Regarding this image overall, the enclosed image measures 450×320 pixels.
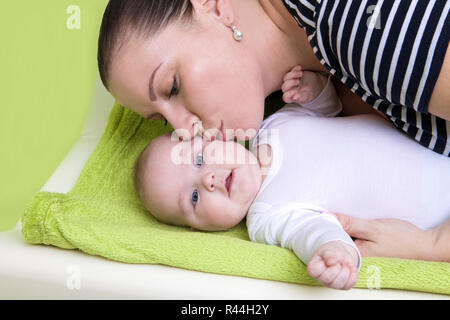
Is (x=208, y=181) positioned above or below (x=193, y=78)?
below

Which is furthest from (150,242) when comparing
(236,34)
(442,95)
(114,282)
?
(442,95)

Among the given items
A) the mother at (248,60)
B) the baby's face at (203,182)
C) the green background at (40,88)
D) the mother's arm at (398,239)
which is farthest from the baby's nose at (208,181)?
the green background at (40,88)

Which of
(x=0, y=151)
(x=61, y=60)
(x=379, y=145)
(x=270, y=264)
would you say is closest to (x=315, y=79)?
(x=379, y=145)

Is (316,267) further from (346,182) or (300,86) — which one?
(300,86)

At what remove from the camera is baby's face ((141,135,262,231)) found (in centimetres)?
114

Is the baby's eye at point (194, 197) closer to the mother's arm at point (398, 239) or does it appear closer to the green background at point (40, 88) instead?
the mother's arm at point (398, 239)

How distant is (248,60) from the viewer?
116 centimetres

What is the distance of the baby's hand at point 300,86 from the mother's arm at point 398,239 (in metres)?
0.29

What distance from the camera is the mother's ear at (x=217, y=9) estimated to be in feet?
3.74

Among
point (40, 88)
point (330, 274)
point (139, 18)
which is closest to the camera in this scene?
point (330, 274)

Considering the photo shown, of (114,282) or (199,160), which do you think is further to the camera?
(199,160)

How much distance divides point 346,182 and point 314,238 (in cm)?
18

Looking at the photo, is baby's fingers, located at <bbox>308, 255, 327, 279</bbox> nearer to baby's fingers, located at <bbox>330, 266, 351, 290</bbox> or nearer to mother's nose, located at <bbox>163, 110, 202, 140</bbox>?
baby's fingers, located at <bbox>330, 266, 351, 290</bbox>

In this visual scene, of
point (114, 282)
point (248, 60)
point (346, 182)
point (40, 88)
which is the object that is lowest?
point (114, 282)
